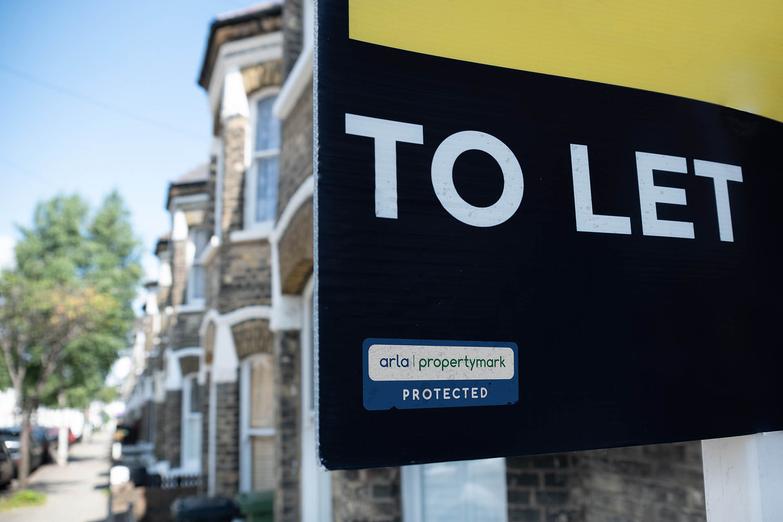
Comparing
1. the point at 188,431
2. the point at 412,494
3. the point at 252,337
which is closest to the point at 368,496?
the point at 412,494

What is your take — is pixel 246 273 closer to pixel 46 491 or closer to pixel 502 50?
pixel 502 50

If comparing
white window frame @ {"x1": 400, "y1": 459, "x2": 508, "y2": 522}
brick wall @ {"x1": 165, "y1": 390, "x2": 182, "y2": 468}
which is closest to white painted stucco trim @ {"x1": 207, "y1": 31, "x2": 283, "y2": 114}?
white window frame @ {"x1": 400, "y1": 459, "x2": 508, "y2": 522}

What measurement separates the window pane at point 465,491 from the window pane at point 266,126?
6.89 m

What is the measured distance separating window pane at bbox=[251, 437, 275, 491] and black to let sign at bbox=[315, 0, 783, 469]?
370 inches

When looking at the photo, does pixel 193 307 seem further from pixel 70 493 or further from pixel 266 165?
pixel 266 165

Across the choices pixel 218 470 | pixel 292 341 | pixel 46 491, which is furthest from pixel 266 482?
pixel 46 491

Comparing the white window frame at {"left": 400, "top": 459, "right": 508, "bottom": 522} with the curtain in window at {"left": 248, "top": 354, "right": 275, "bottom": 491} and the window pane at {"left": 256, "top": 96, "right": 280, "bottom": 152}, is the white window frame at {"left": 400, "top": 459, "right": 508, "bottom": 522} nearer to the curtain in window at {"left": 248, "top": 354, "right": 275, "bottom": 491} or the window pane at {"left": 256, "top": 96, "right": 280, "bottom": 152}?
the curtain in window at {"left": 248, "top": 354, "right": 275, "bottom": 491}

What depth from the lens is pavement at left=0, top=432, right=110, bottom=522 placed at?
1565 centimetres

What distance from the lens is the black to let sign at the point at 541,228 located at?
2494 millimetres

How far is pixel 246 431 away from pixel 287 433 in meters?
3.61

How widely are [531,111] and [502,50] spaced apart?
27 centimetres

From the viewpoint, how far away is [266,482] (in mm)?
11555

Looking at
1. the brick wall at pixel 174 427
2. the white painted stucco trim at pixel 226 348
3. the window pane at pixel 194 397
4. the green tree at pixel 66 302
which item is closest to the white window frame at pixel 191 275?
the window pane at pixel 194 397

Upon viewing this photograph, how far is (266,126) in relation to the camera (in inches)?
467
